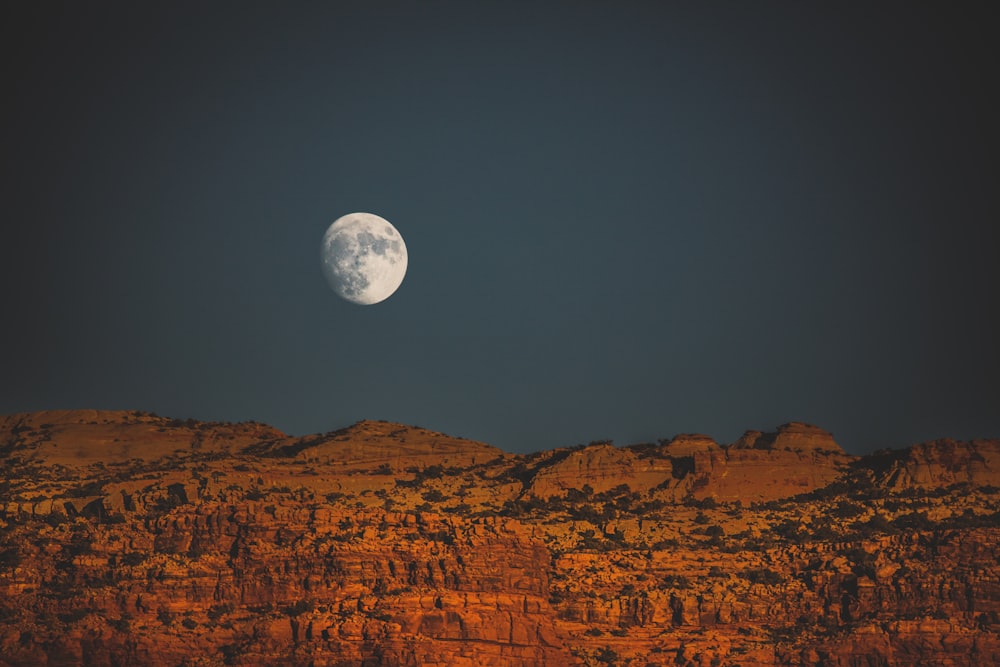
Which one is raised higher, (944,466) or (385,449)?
(385,449)

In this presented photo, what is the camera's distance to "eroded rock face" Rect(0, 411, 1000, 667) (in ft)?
244

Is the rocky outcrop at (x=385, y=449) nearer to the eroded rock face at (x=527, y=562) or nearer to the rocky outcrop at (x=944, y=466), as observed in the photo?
the eroded rock face at (x=527, y=562)

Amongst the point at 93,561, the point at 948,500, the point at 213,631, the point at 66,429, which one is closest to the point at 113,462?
the point at 66,429

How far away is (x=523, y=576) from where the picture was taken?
7850 cm

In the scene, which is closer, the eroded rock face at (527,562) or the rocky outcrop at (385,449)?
the eroded rock face at (527,562)

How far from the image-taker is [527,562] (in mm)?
79312

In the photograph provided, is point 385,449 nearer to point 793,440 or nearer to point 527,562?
point 793,440

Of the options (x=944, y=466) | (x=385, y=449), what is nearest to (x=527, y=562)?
(x=944, y=466)

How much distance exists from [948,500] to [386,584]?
87.2 feet

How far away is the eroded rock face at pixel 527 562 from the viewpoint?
244 feet

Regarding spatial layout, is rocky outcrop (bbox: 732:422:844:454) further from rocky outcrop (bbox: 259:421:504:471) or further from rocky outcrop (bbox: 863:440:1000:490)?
rocky outcrop (bbox: 259:421:504:471)

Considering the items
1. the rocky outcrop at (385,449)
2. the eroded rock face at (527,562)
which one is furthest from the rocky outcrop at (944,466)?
the rocky outcrop at (385,449)

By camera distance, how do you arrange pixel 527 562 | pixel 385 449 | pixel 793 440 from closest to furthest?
1. pixel 527 562
2. pixel 793 440
3. pixel 385 449

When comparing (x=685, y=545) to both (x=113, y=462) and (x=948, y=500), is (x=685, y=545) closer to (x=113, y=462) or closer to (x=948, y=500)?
(x=948, y=500)
